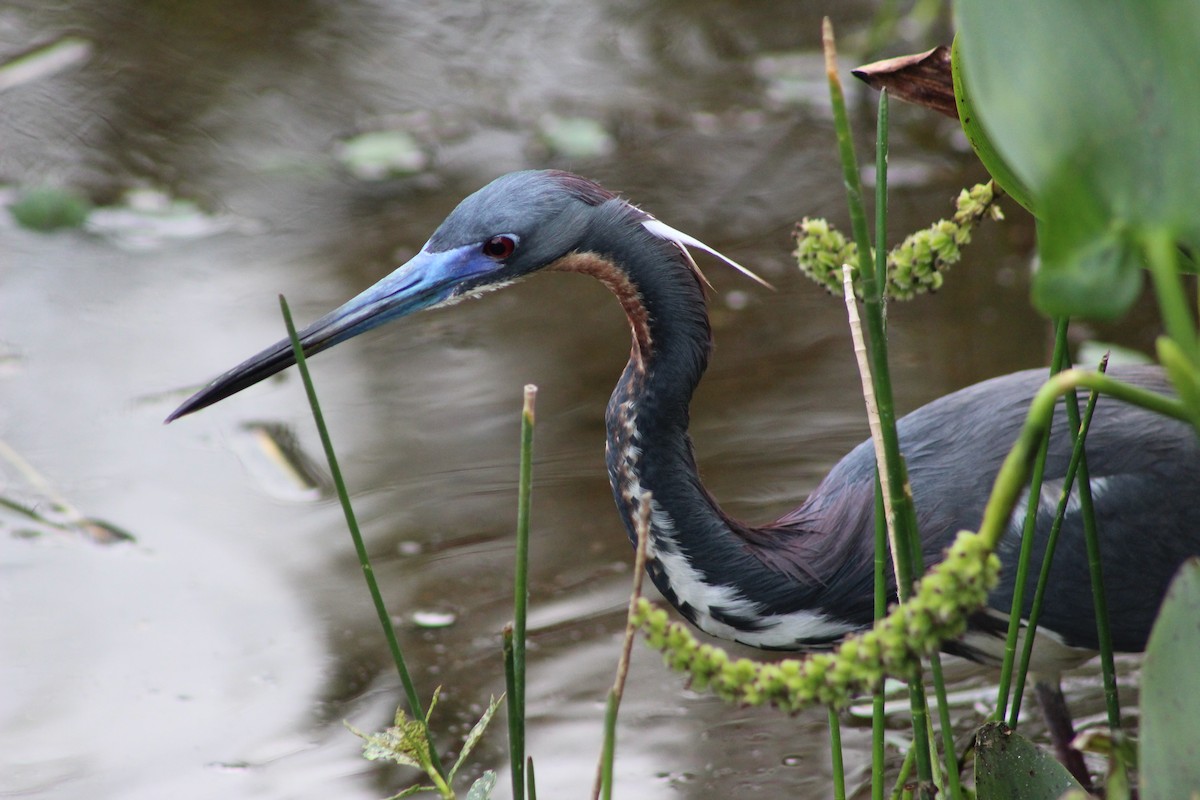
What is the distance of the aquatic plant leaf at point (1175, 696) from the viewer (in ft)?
4.00

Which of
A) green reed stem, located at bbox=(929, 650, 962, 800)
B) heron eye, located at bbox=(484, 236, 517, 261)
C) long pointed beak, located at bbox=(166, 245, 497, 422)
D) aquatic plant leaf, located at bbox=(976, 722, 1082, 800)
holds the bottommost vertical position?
aquatic plant leaf, located at bbox=(976, 722, 1082, 800)

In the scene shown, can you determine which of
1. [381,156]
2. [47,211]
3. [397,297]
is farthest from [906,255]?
[47,211]

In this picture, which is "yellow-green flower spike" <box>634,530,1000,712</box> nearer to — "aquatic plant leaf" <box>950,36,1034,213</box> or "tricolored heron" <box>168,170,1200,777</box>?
"aquatic plant leaf" <box>950,36,1034,213</box>

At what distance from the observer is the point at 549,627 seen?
2.93 metres

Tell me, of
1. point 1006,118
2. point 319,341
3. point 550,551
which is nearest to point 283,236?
point 550,551

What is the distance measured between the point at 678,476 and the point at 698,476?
0.19 feet

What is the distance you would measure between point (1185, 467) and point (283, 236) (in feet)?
9.69

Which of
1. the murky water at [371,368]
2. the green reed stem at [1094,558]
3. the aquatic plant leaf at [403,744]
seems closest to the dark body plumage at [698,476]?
the murky water at [371,368]

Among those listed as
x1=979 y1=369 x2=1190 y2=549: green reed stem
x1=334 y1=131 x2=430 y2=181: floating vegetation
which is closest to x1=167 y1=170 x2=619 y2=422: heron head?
x1=979 y1=369 x2=1190 y2=549: green reed stem

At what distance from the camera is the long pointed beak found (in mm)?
2176

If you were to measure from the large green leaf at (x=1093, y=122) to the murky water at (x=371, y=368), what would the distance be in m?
1.58

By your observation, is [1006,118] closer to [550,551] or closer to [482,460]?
Answer: [550,551]

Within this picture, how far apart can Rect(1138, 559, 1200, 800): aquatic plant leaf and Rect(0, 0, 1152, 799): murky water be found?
1264 mm

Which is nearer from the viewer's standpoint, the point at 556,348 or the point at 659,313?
the point at 659,313
